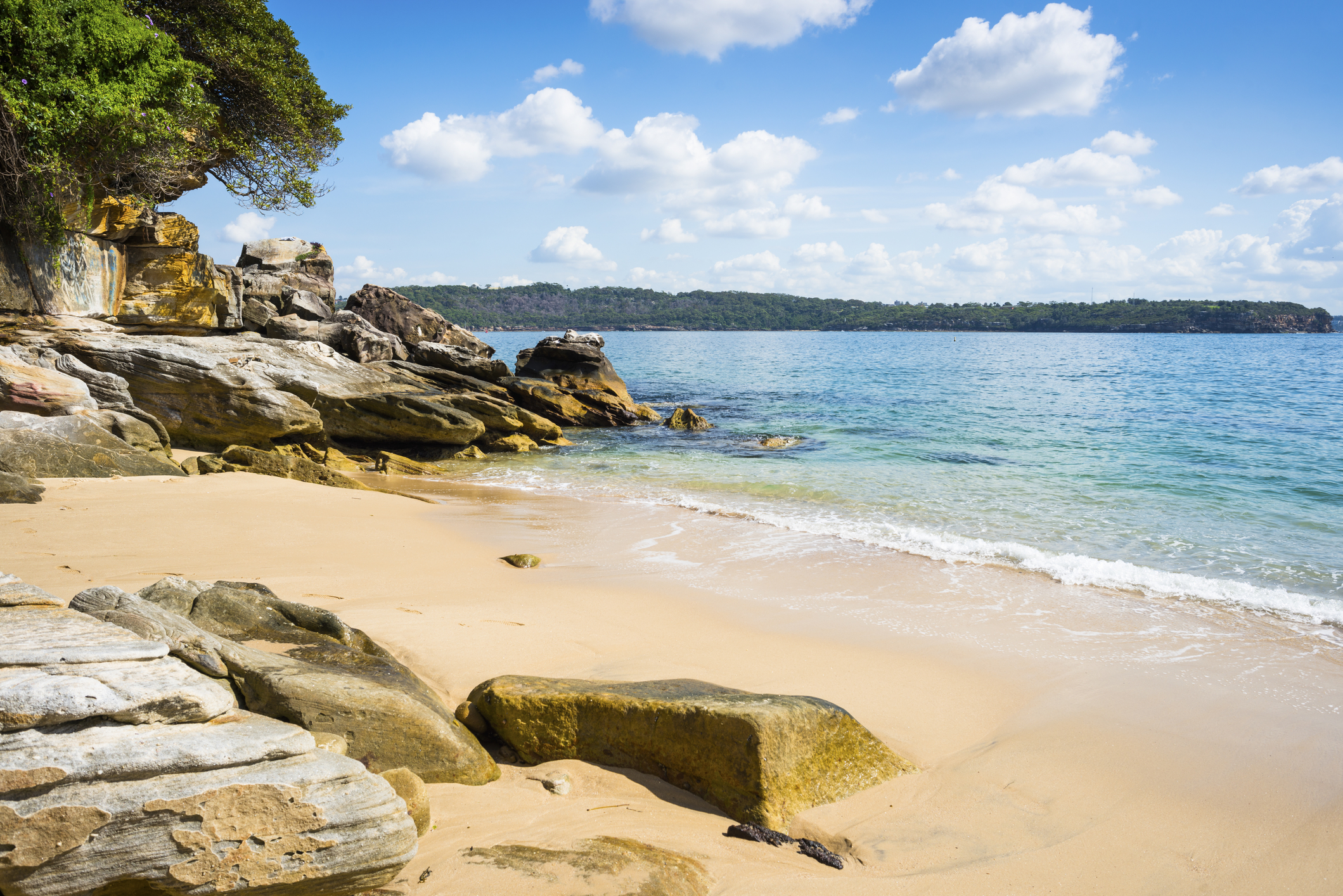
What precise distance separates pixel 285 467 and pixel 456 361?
10.0 metres

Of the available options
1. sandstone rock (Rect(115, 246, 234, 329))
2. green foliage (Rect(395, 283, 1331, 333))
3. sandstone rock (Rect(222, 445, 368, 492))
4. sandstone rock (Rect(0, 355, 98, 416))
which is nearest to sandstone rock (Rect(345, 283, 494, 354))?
sandstone rock (Rect(115, 246, 234, 329))

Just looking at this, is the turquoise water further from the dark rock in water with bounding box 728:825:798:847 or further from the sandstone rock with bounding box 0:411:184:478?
the dark rock in water with bounding box 728:825:798:847

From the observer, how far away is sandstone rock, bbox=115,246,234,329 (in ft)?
54.1

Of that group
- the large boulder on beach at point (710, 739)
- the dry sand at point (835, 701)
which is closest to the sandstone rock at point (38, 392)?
the dry sand at point (835, 701)

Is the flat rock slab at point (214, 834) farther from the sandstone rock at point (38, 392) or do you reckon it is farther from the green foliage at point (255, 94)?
the green foliage at point (255, 94)

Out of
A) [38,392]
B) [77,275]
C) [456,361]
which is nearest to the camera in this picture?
[38,392]

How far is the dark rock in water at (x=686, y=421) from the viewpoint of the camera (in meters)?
24.5

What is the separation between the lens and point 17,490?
27.2ft

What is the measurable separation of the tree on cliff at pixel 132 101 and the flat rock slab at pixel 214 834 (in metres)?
15.5

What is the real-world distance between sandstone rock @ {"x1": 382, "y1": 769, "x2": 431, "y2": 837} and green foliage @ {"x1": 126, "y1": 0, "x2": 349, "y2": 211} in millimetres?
18031

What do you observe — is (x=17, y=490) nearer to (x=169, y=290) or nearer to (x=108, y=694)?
(x=108, y=694)

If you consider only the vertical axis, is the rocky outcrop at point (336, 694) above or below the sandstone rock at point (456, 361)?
below

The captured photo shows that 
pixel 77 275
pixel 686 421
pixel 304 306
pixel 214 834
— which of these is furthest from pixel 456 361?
pixel 214 834

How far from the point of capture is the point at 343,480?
Result: 42.9 feet
